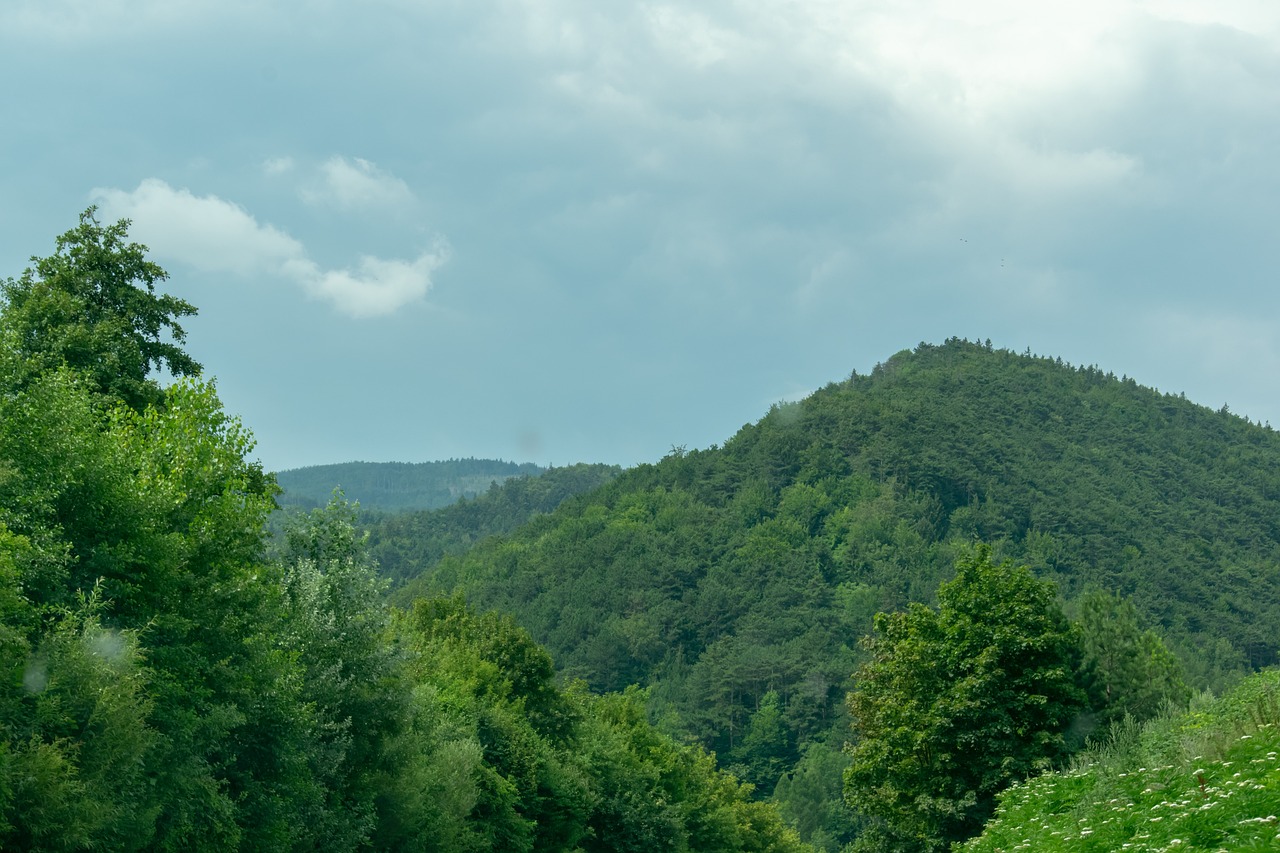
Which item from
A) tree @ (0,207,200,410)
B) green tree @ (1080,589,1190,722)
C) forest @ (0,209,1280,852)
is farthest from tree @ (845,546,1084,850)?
tree @ (0,207,200,410)

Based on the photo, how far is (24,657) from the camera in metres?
21.6

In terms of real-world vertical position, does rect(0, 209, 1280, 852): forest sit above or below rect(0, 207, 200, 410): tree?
below

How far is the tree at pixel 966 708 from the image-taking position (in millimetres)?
40281

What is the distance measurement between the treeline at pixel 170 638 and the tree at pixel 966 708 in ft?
45.7

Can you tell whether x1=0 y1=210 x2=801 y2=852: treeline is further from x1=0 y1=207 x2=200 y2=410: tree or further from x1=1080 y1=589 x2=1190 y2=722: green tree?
x1=1080 y1=589 x2=1190 y2=722: green tree

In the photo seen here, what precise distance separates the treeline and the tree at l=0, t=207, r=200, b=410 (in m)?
0.07

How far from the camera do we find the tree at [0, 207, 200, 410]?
121 ft

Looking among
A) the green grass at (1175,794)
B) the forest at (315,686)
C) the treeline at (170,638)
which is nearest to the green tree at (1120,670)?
the forest at (315,686)

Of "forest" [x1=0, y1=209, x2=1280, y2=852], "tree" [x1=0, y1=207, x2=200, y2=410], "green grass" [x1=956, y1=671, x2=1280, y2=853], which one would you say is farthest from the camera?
"tree" [x1=0, y1=207, x2=200, y2=410]

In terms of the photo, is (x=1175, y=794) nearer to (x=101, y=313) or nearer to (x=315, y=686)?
(x=315, y=686)

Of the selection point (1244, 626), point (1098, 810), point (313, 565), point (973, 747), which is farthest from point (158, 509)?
point (1244, 626)

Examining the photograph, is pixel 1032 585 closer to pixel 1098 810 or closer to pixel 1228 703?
pixel 1228 703

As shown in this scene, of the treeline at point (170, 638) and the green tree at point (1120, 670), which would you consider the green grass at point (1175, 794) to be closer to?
the treeline at point (170, 638)

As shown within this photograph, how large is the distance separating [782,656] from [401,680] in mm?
148333
